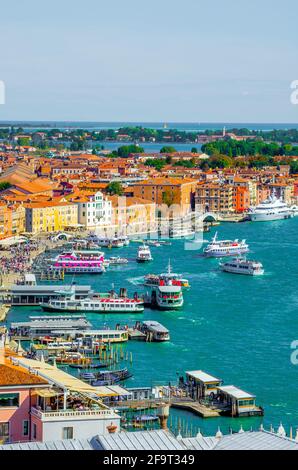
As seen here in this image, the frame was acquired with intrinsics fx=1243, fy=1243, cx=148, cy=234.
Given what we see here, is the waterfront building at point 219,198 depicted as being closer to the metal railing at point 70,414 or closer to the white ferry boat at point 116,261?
the white ferry boat at point 116,261

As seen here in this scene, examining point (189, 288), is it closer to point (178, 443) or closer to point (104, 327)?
point (104, 327)

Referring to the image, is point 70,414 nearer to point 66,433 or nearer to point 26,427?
point 66,433

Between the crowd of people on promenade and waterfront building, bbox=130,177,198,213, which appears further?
waterfront building, bbox=130,177,198,213

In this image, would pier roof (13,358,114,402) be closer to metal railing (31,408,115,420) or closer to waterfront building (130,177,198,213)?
metal railing (31,408,115,420)

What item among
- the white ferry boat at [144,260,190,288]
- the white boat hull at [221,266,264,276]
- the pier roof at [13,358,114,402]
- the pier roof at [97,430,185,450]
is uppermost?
the pier roof at [97,430,185,450]

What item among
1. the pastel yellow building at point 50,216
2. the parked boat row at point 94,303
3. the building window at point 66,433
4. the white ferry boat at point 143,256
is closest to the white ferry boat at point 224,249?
the white ferry boat at point 143,256

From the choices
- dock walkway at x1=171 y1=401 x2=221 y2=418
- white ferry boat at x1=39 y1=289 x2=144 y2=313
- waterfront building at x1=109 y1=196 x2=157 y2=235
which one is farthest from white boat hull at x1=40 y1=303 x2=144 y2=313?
waterfront building at x1=109 y1=196 x2=157 y2=235

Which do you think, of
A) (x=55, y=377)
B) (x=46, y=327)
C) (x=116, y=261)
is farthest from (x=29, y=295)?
(x=55, y=377)
